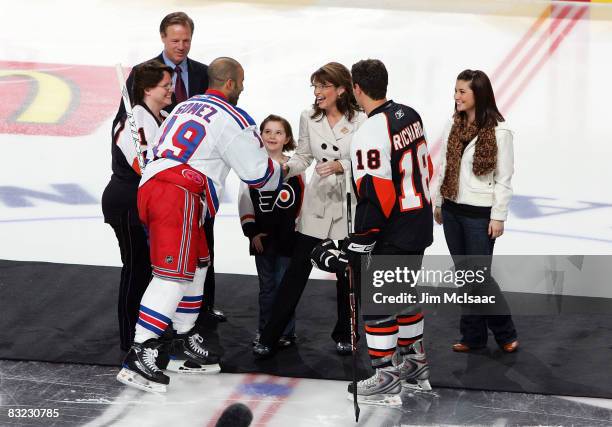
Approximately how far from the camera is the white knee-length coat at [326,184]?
4969 mm

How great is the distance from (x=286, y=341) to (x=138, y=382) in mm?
821

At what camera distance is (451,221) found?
496cm

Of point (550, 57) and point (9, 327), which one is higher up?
point (550, 57)

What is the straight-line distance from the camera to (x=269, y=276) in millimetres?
5160

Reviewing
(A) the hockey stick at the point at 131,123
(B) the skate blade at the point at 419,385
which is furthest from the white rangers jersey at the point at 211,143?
(B) the skate blade at the point at 419,385

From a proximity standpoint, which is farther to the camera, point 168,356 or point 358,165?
point 168,356

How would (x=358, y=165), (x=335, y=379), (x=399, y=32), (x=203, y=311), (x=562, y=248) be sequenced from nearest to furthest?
(x=358, y=165), (x=335, y=379), (x=203, y=311), (x=562, y=248), (x=399, y=32)

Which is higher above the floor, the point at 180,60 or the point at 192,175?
the point at 180,60

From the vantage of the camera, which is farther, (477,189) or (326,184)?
(326,184)

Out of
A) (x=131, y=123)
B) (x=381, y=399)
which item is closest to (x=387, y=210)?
(x=381, y=399)

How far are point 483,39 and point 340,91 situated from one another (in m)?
5.40

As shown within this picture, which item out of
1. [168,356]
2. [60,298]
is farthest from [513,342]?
[60,298]

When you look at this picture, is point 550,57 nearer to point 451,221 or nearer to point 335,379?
point 451,221

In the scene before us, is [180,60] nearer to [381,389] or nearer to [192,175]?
[192,175]
